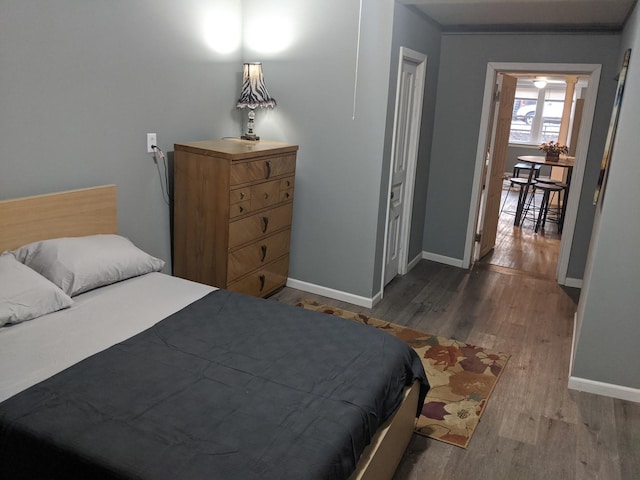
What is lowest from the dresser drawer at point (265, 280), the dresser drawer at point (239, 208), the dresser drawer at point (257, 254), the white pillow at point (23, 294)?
the dresser drawer at point (265, 280)

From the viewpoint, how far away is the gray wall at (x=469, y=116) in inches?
172

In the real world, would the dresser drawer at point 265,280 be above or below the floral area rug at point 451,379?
above

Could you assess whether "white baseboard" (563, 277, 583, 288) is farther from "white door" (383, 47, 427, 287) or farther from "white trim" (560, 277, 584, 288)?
"white door" (383, 47, 427, 287)

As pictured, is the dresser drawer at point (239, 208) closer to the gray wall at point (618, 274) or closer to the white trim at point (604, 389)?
the gray wall at point (618, 274)

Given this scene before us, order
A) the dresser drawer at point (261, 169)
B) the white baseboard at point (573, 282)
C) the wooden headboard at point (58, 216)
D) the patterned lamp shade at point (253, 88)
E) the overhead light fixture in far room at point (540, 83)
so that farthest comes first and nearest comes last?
the overhead light fixture in far room at point (540, 83), the white baseboard at point (573, 282), the patterned lamp shade at point (253, 88), the dresser drawer at point (261, 169), the wooden headboard at point (58, 216)

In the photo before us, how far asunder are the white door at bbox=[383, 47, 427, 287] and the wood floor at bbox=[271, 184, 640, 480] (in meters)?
0.25

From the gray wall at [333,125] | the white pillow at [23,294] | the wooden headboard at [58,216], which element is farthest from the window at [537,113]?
the white pillow at [23,294]

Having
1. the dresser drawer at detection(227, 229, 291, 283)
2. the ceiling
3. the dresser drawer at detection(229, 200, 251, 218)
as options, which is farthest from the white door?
the dresser drawer at detection(229, 200, 251, 218)

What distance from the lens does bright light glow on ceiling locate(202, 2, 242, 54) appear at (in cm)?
367

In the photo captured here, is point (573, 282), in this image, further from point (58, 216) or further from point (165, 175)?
point (58, 216)

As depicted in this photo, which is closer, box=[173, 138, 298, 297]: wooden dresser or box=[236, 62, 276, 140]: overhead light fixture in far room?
box=[173, 138, 298, 297]: wooden dresser

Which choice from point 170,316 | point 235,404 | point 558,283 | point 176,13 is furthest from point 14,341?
point 558,283

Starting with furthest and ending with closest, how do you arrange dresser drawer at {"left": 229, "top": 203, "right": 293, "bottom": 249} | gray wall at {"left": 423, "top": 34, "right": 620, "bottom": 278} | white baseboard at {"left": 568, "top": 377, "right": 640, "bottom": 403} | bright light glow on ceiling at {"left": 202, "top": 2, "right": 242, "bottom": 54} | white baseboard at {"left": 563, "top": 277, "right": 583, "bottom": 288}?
white baseboard at {"left": 563, "top": 277, "right": 583, "bottom": 288}, gray wall at {"left": 423, "top": 34, "right": 620, "bottom": 278}, bright light glow on ceiling at {"left": 202, "top": 2, "right": 242, "bottom": 54}, dresser drawer at {"left": 229, "top": 203, "right": 293, "bottom": 249}, white baseboard at {"left": 568, "top": 377, "right": 640, "bottom": 403}

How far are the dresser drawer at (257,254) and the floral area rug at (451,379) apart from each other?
516 mm
